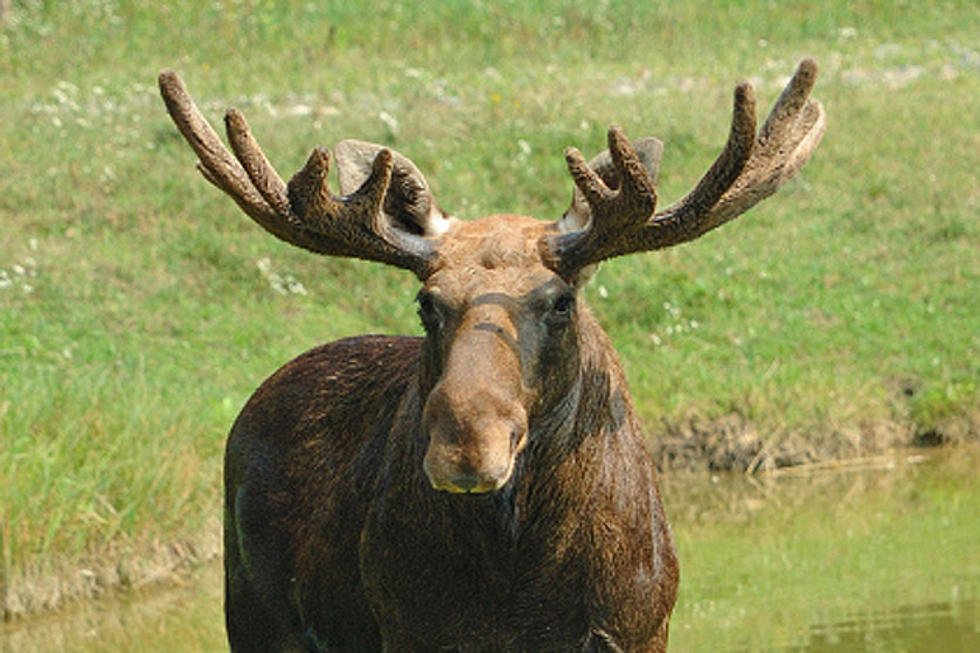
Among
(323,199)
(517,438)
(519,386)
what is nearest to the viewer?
(517,438)

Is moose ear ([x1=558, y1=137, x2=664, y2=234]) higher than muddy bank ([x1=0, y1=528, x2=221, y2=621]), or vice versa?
moose ear ([x1=558, y1=137, x2=664, y2=234])

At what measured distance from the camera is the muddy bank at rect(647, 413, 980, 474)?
11000 mm

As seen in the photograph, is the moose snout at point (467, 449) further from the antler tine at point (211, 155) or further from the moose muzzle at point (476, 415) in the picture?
the antler tine at point (211, 155)

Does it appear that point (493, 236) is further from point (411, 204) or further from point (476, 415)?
point (476, 415)

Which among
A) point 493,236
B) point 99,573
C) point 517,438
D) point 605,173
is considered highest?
point 605,173

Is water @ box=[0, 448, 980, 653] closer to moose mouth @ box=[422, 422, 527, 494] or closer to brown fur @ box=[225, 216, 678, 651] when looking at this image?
brown fur @ box=[225, 216, 678, 651]

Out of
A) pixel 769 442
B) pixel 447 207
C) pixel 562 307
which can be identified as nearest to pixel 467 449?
pixel 562 307

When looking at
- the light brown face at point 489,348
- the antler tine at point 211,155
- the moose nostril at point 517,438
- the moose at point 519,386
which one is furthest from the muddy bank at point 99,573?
the moose nostril at point 517,438

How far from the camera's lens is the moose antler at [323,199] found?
15.4 feet

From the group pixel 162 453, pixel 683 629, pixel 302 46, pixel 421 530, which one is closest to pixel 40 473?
pixel 162 453

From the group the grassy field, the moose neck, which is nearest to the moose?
the moose neck

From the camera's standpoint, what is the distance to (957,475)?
417 inches

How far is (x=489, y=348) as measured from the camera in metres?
4.14

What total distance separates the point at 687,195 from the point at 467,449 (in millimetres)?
1143
